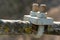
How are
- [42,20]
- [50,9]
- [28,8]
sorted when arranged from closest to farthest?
1. [42,20]
2. [28,8]
3. [50,9]

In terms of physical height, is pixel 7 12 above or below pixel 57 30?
above

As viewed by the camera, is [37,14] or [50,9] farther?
[50,9]

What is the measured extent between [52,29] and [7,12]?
397 centimetres

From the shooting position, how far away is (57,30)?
148cm

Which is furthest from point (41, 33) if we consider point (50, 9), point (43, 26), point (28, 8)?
point (50, 9)

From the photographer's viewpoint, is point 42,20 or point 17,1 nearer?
point 42,20

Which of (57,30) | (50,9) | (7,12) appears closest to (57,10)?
(50,9)

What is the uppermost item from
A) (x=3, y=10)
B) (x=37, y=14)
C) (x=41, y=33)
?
(x=3, y=10)

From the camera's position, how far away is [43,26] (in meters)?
1.45

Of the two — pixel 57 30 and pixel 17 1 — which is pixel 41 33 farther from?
pixel 17 1

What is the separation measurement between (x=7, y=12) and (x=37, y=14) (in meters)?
3.93

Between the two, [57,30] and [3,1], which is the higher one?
[3,1]

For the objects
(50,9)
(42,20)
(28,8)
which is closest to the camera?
(42,20)

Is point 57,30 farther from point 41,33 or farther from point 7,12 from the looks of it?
point 7,12
